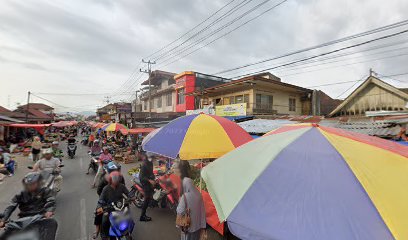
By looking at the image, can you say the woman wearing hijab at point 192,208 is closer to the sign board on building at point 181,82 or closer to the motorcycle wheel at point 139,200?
the motorcycle wheel at point 139,200

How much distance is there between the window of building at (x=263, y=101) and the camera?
19281mm

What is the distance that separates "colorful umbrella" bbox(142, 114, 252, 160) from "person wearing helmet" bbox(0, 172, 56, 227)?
2125 millimetres

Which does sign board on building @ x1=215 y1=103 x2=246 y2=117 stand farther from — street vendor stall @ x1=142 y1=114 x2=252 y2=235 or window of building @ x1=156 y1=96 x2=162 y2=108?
window of building @ x1=156 y1=96 x2=162 y2=108

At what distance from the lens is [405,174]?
5.87ft

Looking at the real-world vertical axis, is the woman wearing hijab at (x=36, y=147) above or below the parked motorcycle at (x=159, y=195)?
above

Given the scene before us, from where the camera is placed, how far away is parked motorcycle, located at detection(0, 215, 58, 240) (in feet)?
11.4

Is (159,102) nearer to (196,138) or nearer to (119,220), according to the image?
(119,220)

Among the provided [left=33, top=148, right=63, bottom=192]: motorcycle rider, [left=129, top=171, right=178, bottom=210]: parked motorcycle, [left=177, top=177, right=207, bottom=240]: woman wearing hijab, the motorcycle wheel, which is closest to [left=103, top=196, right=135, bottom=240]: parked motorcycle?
[left=177, top=177, right=207, bottom=240]: woman wearing hijab

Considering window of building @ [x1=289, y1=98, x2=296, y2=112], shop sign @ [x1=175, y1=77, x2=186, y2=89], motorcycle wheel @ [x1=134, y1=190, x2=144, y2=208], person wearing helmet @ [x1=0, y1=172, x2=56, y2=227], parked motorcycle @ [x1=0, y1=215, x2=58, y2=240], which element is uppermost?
shop sign @ [x1=175, y1=77, x2=186, y2=89]

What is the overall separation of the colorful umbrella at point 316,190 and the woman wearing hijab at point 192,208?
1.69 m

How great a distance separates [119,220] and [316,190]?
12.8ft

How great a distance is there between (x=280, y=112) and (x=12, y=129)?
1277 inches

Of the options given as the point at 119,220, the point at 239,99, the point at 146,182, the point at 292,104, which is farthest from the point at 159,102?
the point at 119,220

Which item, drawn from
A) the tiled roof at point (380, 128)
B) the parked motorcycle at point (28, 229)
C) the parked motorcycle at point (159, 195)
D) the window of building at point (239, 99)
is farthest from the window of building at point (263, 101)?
the parked motorcycle at point (28, 229)
